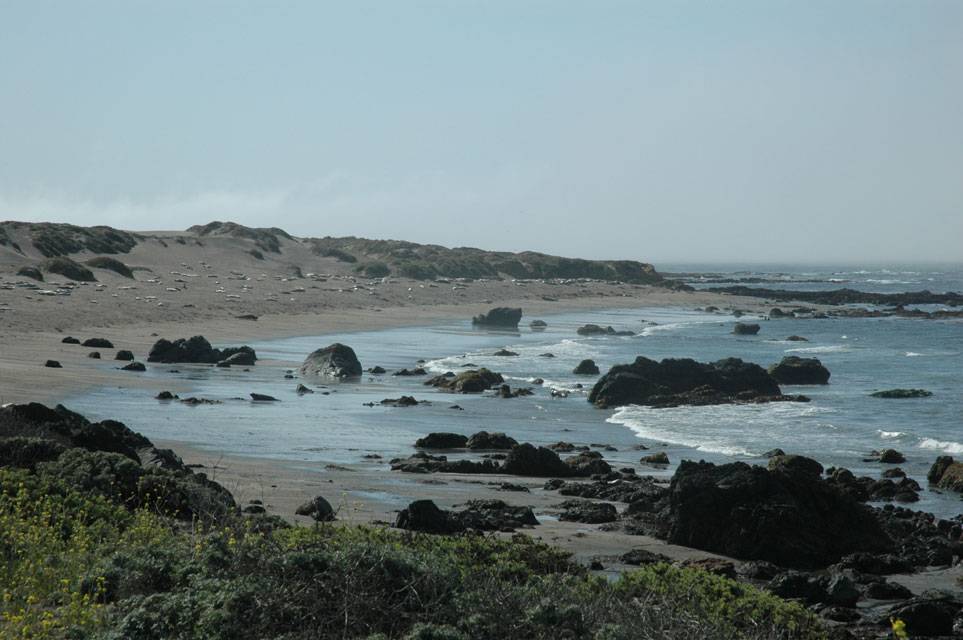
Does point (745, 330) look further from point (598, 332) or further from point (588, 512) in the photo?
point (588, 512)

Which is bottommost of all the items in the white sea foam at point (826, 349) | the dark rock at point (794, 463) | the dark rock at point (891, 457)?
the dark rock at point (891, 457)

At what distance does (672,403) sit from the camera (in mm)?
26719

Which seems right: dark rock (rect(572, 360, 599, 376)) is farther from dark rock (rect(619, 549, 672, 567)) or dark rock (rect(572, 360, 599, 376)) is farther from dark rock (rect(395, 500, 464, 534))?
dark rock (rect(395, 500, 464, 534))

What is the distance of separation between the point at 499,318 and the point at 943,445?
114 feet

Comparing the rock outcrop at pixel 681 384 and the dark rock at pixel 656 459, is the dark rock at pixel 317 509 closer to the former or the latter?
the dark rock at pixel 656 459

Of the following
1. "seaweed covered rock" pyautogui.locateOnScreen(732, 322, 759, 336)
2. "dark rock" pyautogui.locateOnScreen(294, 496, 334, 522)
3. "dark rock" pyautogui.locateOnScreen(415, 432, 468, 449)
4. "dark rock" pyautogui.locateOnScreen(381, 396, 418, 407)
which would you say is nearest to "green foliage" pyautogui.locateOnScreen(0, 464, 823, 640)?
"dark rock" pyautogui.locateOnScreen(294, 496, 334, 522)

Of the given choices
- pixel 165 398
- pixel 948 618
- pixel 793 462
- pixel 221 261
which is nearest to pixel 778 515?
pixel 948 618

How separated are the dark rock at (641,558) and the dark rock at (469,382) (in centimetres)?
1674

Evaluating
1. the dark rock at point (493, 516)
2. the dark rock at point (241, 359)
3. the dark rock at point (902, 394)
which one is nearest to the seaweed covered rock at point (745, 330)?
the dark rock at point (902, 394)

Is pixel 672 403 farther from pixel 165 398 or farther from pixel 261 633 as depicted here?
pixel 261 633

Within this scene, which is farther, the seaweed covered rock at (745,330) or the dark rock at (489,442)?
the seaweed covered rock at (745,330)

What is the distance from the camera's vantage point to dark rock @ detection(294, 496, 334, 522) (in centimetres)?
1102

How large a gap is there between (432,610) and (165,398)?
16.7 meters

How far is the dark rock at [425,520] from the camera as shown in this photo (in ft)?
34.5
